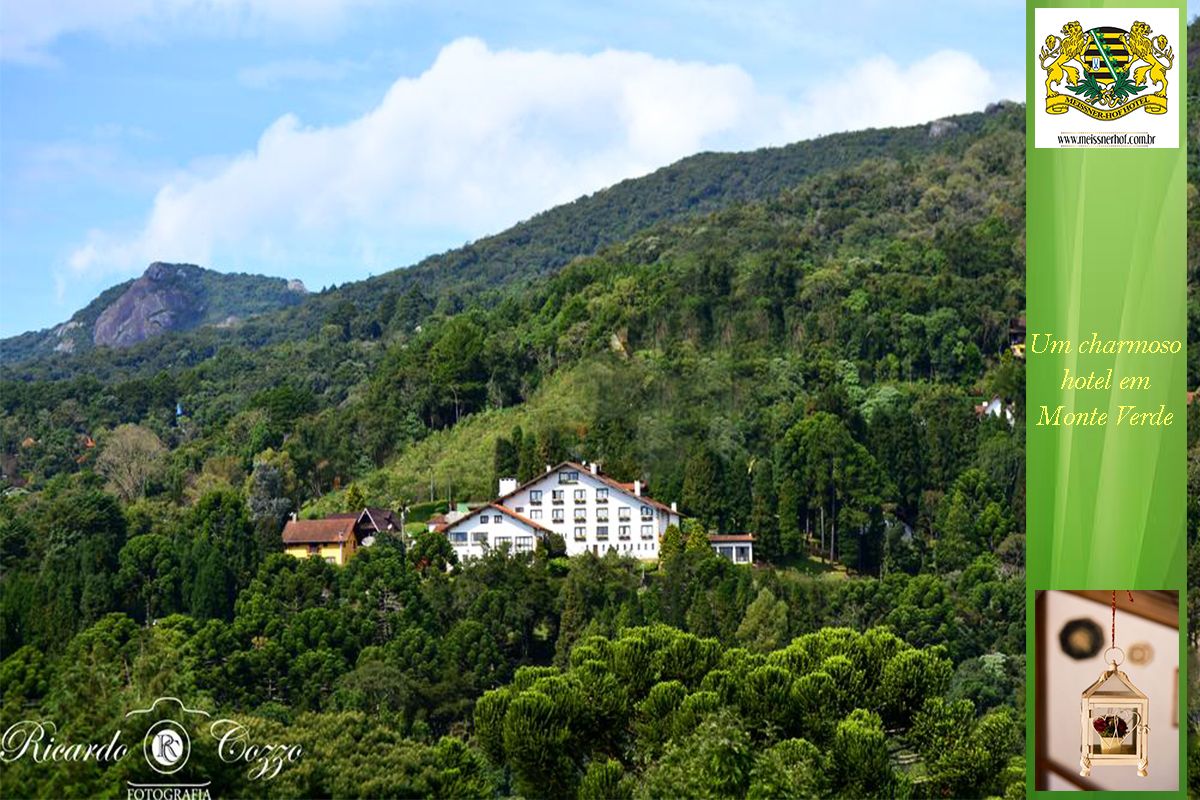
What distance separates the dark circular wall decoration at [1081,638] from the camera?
1012 centimetres

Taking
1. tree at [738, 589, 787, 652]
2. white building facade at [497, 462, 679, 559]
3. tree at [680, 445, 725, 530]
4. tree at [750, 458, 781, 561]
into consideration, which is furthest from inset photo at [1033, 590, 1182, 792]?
tree at [680, 445, 725, 530]

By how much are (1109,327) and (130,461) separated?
1225 inches

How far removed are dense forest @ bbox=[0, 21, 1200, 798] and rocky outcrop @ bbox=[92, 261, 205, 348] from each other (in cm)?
2240

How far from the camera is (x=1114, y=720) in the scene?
Answer: 1014 cm

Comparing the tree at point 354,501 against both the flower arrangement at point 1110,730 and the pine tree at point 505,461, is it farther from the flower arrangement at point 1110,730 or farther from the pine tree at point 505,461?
the flower arrangement at point 1110,730

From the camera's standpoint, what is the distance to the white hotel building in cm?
2759

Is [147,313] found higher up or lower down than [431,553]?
higher up

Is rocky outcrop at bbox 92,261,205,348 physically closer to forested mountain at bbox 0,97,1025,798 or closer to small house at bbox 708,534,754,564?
forested mountain at bbox 0,97,1025,798

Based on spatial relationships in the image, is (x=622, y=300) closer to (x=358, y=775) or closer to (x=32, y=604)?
(x=32, y=604)

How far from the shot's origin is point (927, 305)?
4000 cm

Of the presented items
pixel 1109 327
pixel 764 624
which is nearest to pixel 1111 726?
pixel 1109 327

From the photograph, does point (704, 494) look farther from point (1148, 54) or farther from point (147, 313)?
point (147, 313)

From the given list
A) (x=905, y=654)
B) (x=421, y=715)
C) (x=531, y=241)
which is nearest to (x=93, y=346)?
(x=531, y=241)

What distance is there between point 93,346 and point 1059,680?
68.5 metres
